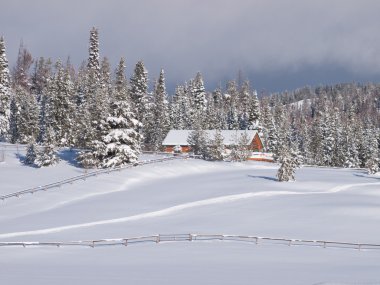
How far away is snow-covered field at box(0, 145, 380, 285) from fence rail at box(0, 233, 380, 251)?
462 mm

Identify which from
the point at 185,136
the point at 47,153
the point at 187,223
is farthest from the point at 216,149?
the point at 187,223

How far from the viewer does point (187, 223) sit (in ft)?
114

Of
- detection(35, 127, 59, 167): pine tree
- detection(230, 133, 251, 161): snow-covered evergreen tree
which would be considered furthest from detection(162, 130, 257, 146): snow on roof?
detection(35, 127, 59, 167): pine tree

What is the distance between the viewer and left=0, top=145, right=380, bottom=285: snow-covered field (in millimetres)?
20766

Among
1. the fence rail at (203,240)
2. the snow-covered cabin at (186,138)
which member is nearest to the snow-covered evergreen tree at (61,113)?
the snow-covered cabin at (186,138)

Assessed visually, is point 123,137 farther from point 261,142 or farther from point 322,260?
point 261,142

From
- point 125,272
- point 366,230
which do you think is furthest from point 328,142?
point 125,272

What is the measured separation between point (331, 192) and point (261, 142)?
158 ft

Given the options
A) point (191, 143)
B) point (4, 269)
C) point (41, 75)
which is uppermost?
point (41, 75)

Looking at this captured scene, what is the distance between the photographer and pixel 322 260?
2431 cm

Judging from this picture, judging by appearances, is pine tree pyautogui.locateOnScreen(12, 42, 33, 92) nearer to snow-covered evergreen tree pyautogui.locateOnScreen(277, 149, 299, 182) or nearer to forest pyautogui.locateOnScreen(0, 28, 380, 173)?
forest pyautogui.locateOnScreen(0, 28, 380, 173)

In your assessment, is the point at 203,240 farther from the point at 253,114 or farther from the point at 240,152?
the point at 253,114

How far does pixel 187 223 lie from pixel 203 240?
5136 millimetres

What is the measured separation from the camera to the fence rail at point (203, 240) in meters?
27.6
